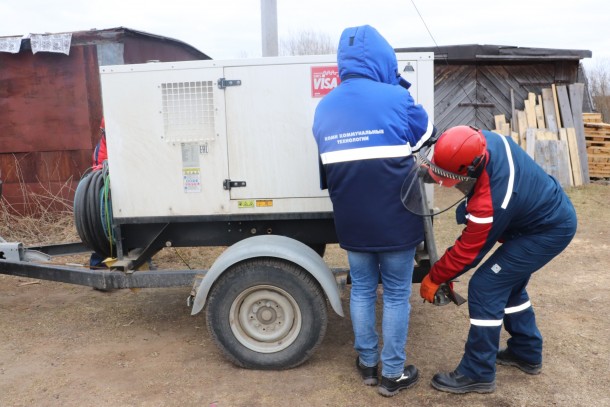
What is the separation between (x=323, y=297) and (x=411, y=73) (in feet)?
5.64

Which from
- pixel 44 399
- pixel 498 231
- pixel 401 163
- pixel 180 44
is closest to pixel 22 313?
pixel 44 399

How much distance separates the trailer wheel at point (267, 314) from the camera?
12.6 feet

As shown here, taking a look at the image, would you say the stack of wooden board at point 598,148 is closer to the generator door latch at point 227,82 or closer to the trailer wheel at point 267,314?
the trailer wheel at point 267,314

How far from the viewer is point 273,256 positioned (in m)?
3.78

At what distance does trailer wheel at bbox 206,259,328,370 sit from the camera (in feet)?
12.6

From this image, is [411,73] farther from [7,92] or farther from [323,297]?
[7,92]

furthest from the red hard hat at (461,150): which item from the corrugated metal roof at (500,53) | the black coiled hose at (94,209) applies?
the corrugated metal roof at (500,53)

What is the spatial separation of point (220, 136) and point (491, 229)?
198 cm

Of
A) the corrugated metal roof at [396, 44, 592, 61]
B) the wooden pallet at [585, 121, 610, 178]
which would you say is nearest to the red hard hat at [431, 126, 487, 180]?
the corrugated metal roof at [396, 44, 592, 61]

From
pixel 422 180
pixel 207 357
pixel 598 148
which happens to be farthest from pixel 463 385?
pixel 598 148

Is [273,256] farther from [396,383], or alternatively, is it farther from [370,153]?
[396,383]

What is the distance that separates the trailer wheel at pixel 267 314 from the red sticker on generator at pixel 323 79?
4.09 ft

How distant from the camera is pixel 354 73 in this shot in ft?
11.5

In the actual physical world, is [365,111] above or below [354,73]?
below
